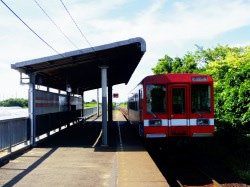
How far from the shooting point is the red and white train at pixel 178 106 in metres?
12.9

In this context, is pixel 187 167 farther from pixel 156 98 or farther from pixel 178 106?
pixel 156 98

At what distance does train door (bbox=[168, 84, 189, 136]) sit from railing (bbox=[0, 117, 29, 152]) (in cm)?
535

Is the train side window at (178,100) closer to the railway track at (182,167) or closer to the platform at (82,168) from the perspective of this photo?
the railway track at (182,167)

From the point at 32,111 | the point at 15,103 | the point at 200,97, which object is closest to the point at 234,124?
the point at 200,97

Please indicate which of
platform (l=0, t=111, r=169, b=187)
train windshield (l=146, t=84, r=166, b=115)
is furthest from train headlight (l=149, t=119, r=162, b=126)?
platform (l=0, t=111, r=169, b=187)

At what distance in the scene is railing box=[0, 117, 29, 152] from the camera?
37.8ft

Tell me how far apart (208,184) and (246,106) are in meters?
6.96

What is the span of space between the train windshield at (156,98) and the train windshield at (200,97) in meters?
1.04

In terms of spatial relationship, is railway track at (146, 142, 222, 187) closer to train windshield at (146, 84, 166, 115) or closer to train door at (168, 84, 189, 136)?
train door at (168, 84, 189, 136)

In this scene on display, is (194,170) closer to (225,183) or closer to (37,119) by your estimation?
(225,183)

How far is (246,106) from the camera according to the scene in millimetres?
16516

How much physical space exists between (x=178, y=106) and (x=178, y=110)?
14 cm

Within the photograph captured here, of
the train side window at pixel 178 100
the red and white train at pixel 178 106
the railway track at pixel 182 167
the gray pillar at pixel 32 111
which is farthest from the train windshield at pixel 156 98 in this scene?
the gray pillar at pixel 32 111

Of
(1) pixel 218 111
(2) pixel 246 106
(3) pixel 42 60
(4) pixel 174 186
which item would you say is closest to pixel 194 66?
(1) pixel 218 111
